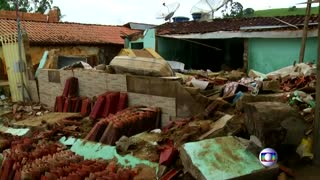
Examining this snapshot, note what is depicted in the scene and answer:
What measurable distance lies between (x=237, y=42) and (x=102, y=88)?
9157 mm

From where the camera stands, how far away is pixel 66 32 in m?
21.9

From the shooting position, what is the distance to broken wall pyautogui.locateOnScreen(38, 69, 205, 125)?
8000mm

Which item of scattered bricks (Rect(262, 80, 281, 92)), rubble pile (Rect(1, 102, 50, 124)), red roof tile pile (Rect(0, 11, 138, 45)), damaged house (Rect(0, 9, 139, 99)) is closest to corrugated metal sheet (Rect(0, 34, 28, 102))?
damaged house (Rect(0, 9, 139, 99))

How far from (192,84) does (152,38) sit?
28.5ft

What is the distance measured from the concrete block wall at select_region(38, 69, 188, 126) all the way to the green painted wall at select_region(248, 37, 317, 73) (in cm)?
589

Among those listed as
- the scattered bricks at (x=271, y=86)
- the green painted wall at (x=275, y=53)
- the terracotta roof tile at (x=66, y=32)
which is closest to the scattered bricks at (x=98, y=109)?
the scattered bricks at (x=271, y=86)

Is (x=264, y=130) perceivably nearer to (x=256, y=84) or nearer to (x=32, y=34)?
(x=256, y=84)

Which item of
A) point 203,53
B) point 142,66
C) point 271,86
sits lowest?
point 203,53

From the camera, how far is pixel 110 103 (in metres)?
9.41

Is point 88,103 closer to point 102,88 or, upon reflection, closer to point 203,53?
point 102,88

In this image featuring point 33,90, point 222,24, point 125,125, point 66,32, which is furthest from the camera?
point 66,32

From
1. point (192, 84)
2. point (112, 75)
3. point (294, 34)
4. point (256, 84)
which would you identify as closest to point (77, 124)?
point (112, 75)

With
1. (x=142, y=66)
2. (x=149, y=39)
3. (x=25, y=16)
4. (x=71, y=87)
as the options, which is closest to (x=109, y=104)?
(x=142, y=66)

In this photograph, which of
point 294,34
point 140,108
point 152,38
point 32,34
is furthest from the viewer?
point 32,34
